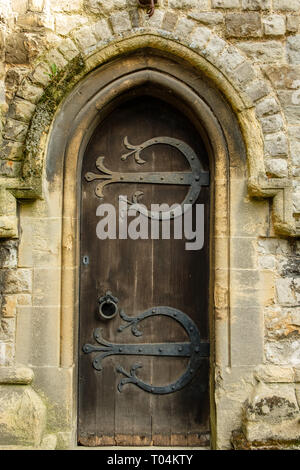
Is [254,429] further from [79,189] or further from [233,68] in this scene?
[233,68]

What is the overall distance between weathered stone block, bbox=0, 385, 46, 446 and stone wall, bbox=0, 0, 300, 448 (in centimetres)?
9

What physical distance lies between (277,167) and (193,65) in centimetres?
97

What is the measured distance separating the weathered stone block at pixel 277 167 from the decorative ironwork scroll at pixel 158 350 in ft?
4.14

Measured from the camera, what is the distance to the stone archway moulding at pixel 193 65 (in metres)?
2.96

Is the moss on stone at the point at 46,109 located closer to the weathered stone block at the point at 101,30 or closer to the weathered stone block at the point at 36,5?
the weathered stone block at the point at 101,30

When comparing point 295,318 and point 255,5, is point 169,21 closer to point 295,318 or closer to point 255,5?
point 255,5

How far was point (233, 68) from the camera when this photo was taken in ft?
9.93

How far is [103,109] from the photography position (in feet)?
10.4

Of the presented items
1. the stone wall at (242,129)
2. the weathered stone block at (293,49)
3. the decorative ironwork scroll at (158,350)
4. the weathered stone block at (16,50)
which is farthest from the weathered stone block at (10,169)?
the weathered stone block at (293,49)

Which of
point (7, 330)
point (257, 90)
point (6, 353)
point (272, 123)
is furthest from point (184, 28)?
point (6, 353)

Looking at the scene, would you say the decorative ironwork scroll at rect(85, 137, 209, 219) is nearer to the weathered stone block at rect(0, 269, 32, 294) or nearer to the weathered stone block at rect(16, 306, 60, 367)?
the weathered stone block at rect(0, 269, 32, 294)

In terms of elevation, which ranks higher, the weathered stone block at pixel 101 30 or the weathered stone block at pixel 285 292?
the weathered stone block at pixel 101 30

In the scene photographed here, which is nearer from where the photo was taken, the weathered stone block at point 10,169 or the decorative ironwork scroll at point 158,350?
the weathered stone block at point 10,169

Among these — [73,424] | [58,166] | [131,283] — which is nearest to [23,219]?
[58,166]
